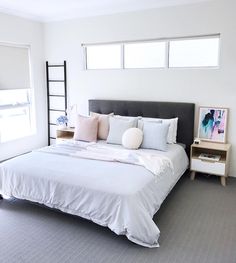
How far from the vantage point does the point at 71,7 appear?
469 cm

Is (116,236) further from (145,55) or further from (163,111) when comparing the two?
(145,55)

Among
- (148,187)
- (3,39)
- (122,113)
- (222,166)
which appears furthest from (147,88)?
(3,39)

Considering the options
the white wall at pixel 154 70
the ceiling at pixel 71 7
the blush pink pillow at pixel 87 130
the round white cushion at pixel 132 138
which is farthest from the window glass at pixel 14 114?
the round white cushion at pixel 132 138

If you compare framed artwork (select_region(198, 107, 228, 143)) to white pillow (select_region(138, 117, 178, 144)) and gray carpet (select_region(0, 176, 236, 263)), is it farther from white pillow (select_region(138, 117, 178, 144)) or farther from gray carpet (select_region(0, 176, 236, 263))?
gray carpet (select_region(0, 176, 236, 263))

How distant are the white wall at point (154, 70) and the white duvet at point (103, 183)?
3.64 ft

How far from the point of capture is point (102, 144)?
4234mm

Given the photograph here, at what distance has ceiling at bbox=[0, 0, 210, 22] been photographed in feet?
14.1

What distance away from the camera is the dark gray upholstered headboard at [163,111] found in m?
4.30

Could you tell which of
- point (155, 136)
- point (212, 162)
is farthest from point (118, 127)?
point (212, 162)

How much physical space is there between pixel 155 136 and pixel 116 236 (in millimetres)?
1603

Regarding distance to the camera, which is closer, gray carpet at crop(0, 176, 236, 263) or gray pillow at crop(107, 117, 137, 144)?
gray carpet at crop(0, 176, 236, 263)

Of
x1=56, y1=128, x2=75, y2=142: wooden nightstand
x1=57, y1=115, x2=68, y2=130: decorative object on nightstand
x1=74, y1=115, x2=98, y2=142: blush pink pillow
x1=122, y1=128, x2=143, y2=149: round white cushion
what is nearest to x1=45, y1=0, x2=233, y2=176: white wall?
x1=57, y1=115, x2=68, y2=130: decorative object on nightstand

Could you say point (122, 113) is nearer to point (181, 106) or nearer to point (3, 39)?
point (181, 106)

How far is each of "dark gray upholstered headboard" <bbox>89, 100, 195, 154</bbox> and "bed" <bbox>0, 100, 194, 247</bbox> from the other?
0.48m
